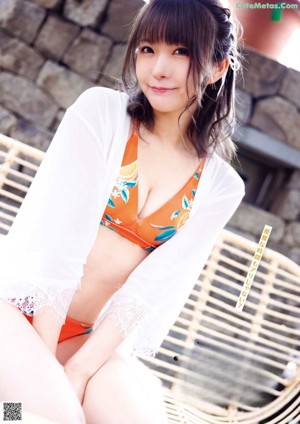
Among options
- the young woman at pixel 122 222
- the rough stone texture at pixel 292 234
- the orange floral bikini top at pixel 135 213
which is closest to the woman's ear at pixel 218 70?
the young woman at pixel 122 222

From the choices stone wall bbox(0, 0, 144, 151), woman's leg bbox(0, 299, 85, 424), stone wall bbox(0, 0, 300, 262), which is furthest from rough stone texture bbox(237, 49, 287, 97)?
woman's leg bbox(0, 299, 85, 424)

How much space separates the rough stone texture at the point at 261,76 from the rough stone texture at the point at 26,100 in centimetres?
101

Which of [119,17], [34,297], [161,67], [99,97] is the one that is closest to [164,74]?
[161,67]

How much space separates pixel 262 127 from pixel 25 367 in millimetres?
2284

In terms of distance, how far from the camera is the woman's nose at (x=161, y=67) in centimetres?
110

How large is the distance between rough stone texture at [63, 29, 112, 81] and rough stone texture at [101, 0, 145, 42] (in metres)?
0.05

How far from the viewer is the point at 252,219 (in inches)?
115

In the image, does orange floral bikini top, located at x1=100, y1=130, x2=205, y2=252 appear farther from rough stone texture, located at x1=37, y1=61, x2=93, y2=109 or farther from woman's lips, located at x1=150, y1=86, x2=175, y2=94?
rough stone texture, located at x1=37, y1=61, x2=93, y2=109

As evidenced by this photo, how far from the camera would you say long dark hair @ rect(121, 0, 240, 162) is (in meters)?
1.10

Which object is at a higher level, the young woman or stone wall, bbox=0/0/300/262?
stone wall, bbox=0/0/300/262

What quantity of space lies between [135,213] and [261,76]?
6.56 ft

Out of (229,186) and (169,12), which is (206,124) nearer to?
(229,186)

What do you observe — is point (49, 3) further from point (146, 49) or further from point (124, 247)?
point (124, 247)

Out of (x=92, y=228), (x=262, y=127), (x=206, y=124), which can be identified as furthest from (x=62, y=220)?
(x=262, y=127)
